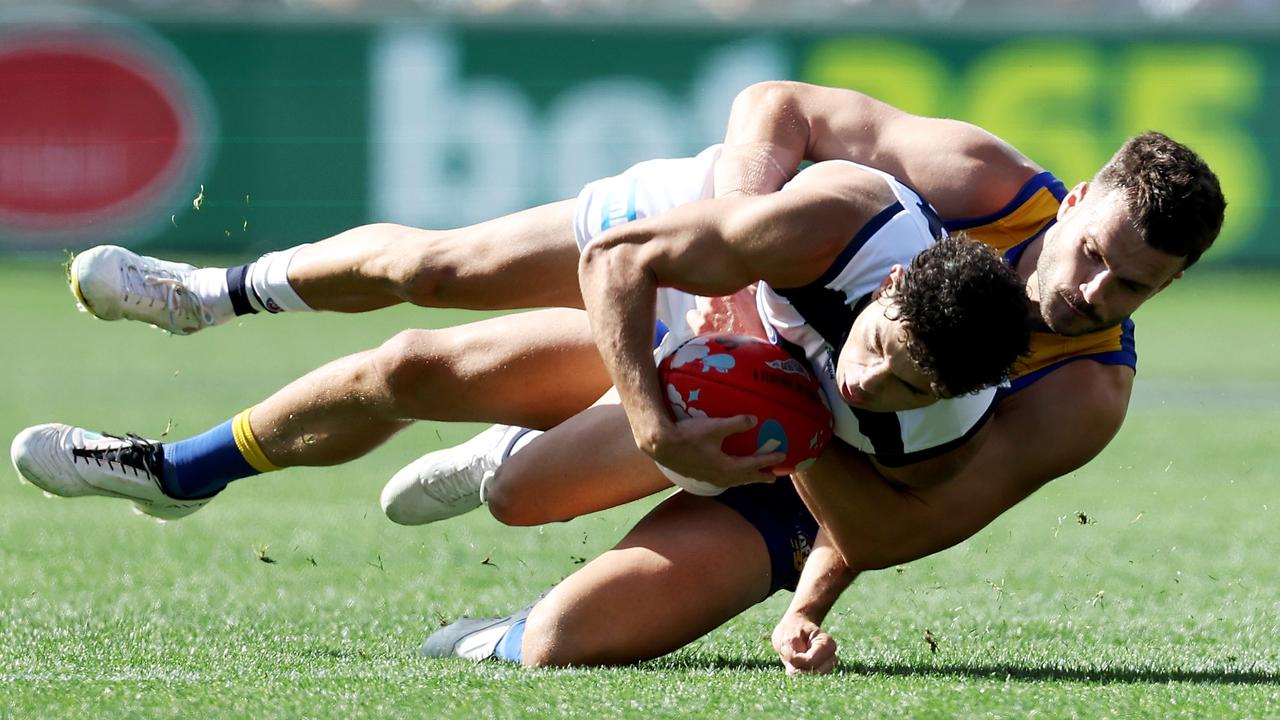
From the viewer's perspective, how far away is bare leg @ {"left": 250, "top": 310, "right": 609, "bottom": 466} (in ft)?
16.7

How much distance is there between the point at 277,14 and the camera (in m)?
17.2

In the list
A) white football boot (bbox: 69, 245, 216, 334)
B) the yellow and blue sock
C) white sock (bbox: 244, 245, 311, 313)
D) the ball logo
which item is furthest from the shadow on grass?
the ball logo

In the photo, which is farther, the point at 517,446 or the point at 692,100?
the point at 692,100

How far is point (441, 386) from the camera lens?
5.11 metres

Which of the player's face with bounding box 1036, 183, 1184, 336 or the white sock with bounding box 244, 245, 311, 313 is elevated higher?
the player's face with bounding box 1036, 183, 1184, 336

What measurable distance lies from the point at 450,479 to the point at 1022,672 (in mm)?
1874

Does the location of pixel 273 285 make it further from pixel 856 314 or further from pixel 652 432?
pixel 856 314

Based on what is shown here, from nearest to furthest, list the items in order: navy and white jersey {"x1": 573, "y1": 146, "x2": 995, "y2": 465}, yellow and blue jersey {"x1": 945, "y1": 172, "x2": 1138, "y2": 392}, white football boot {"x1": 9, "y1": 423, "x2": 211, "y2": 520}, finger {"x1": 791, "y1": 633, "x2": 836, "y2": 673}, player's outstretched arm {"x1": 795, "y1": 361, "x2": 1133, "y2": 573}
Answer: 1. navy and white jersey {"x1": 573, "y1": 146, "x2": 995, "y2": 465}
2. finger {"x1": 791, "y1": 633, "x2": 836, "y2": 673}
3. player's outstretched arm {"x1": 795, "y1": 361, "x2": 1133, "y2": 573}
4. yellow and blue jersey {"x1": 945, "y1": 172, "x2": 1138, "y2": 392}
5. white football boot {"x1": 9, "y1": 423, "x2": 211, "y2": 520}

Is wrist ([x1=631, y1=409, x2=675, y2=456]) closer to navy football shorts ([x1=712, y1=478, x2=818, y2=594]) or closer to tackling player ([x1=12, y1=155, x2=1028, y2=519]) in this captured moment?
tackling player ([x1=12, y1=155, x2=1028, y2=519])

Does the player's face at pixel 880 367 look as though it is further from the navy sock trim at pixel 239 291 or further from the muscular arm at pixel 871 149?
the navy sock trim at pixel 239 291

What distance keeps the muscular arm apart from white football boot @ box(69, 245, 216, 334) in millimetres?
1859

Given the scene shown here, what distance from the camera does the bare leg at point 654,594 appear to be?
4695 millimetres

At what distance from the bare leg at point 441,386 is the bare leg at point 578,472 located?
5.6 inches

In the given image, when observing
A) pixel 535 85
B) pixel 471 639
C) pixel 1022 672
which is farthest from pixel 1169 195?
pixel 535 85
